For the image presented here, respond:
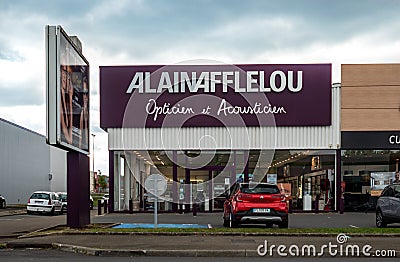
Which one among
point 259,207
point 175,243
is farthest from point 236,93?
point 175,243

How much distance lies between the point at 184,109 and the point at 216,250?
16.6 meters

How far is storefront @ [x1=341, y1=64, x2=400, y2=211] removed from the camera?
27625 mm

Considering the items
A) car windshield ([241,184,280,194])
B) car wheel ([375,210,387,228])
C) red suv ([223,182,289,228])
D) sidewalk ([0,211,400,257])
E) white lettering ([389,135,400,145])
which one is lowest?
car wheel ([375,210,387,228])

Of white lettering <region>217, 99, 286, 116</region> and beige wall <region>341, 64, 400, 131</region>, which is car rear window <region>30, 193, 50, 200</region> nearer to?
white lettering <region>217, 99, 286, 116</region>

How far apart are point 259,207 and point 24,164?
38.2 meters

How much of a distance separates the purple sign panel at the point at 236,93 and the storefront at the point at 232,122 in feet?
0.16

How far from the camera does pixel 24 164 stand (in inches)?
2010

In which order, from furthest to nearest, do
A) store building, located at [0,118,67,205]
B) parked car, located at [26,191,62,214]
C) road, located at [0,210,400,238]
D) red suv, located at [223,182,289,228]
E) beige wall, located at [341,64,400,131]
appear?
store building, located at [0,118,67,205]
parked car, located at [26,191,62,214]
beige wall, located at [341,64,400,131]
road, located at [0,210,400,238]
red suv, located at [223,182,289,228]

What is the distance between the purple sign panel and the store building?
22097 millimetres

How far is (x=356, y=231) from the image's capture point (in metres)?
15.3

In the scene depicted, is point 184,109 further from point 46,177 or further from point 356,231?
point 46,177

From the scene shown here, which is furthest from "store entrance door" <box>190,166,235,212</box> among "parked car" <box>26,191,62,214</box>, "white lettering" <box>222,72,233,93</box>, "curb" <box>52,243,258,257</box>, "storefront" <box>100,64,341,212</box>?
"curb" <box>52,243,258,257</box>

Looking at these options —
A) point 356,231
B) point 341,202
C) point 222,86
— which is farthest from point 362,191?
point 356,231

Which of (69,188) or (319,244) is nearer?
(319,244)
